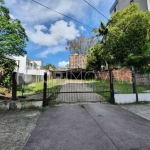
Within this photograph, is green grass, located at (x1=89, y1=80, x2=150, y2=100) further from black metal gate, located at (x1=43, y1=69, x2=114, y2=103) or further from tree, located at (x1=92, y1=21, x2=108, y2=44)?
tree, located at (x1=92, y1=21, x2=108, y2=44)

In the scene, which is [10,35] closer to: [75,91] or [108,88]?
[75,91]

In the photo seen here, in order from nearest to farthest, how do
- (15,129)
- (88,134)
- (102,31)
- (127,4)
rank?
(88,134)
(15,129)
(102,31)
(127,4)

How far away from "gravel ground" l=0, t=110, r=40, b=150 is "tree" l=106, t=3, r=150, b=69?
13.5 metres

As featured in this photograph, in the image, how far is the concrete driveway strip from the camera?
267 centimetres

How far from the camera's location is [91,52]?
25.9 m

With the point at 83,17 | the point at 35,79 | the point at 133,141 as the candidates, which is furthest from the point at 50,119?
the point at 35,79

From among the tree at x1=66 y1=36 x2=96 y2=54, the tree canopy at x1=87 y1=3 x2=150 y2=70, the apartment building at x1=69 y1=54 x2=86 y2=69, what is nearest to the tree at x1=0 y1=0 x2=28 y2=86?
the tree canopy at x1=87 y1=3 x2=150 y2=70

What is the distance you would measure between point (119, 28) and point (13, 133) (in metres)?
17.6

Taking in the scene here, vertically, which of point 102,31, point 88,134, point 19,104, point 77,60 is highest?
point 102,31

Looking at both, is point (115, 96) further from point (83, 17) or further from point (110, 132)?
point (83, 17)

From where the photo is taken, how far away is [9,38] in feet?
27.6

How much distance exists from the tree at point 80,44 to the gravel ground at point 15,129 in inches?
1241

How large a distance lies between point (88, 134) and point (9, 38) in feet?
26.4

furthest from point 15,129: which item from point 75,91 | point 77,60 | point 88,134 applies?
point 77,60
